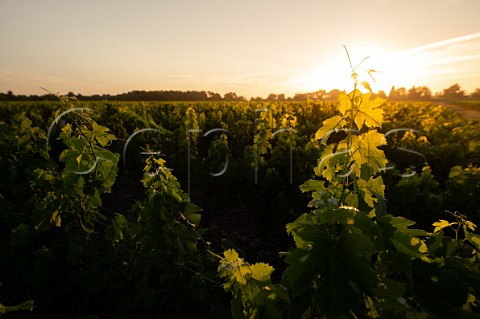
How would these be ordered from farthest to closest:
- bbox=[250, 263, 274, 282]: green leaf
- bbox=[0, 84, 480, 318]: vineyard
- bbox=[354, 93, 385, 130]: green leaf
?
bbox=[250, 263, 274, 282]: green leaf → bbox=[354, 93, 385, 130]: green leaf → bbox=[0, 84, 480, 318]: vineyard

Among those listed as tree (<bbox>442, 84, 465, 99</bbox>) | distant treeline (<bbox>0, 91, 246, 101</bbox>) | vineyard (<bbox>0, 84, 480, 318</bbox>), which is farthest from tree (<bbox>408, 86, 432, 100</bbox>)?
vineyard (<bbox>0, 84, 480, 318</bbox>)

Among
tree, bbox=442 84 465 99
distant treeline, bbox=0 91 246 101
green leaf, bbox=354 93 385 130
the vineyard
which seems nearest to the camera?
the vineyard

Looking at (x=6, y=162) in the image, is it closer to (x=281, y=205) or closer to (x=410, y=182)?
(x=281, y=205)

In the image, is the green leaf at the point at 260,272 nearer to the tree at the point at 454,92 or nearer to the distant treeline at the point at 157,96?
the distant treeline at the point at 157,96

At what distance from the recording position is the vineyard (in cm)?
129

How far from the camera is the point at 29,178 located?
5.52 meters

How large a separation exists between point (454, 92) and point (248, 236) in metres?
135

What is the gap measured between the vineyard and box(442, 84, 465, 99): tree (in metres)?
129

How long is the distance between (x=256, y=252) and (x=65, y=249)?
3430 millimetres

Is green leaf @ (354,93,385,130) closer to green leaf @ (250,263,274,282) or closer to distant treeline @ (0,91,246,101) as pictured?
green leaf @ (250,263,274,282)

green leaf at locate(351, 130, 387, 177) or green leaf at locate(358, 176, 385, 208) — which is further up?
green leaf at locate(351, 130, 387, 177)

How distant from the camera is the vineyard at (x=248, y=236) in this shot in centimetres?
129

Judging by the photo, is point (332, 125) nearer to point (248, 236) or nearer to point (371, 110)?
point (371, 110)

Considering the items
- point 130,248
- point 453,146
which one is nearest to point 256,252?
point 130,248
